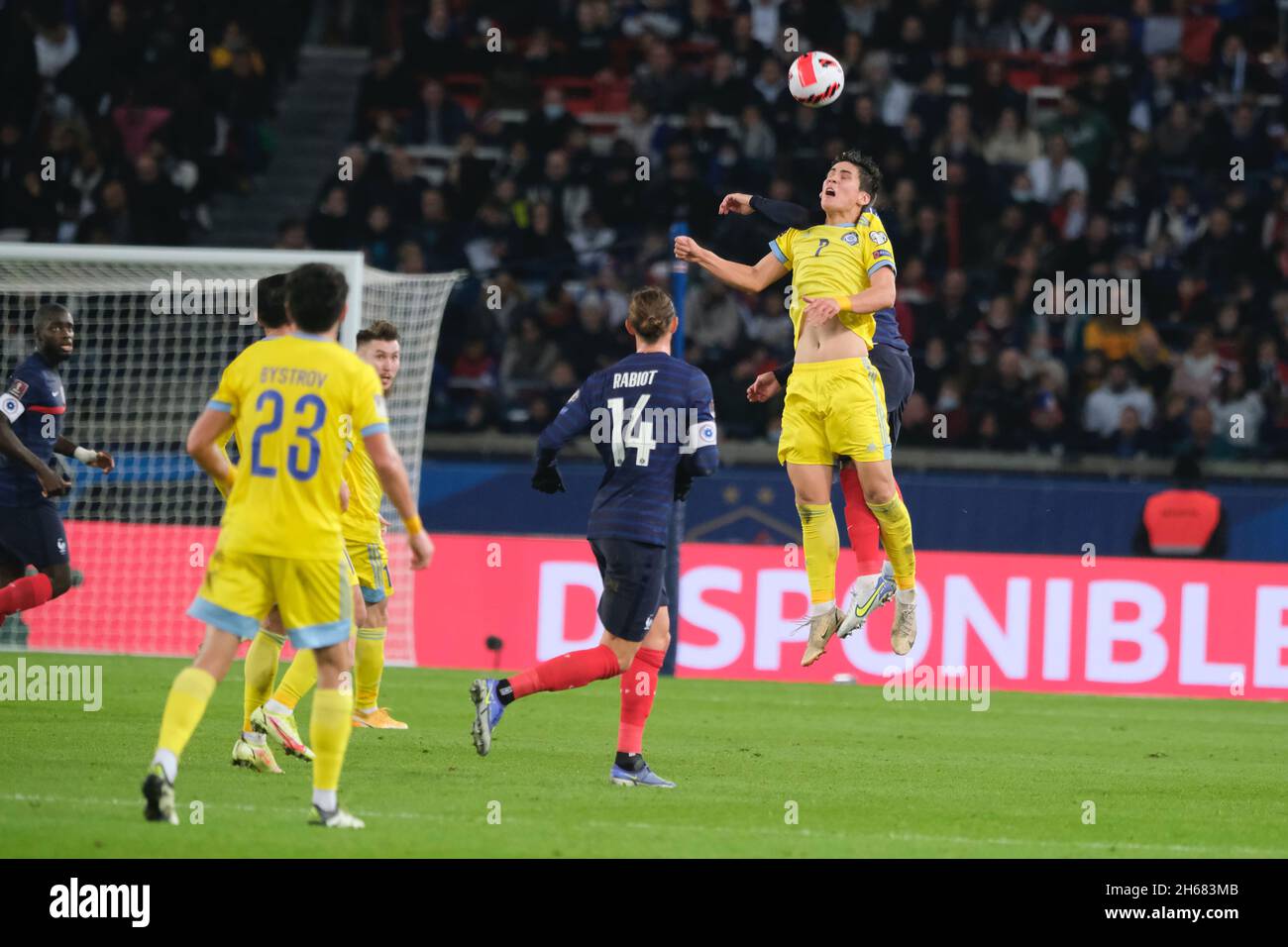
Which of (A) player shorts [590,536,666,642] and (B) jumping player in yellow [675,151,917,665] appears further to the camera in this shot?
(B) jumping player in yellow [675,151,917,665]

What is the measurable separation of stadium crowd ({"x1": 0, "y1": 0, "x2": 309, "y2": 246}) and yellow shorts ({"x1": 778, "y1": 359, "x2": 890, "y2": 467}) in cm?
1216

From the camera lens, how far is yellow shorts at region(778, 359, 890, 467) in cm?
1036

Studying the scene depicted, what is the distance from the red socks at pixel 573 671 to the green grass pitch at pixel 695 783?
469mm

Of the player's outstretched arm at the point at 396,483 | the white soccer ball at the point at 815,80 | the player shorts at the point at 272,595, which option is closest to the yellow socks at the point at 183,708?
the player shorts at the point at 272,595

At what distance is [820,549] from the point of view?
10703mm

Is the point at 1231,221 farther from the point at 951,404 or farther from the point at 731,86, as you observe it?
the point at 731,86

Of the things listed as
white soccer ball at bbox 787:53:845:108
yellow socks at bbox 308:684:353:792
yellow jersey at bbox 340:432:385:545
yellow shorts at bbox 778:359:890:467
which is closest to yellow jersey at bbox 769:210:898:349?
yellow shorts at bbox 778:359:890:467

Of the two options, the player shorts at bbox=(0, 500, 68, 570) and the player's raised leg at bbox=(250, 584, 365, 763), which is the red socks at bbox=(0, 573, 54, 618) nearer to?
the player shorts at bbox=(0, 500, 68, 570)

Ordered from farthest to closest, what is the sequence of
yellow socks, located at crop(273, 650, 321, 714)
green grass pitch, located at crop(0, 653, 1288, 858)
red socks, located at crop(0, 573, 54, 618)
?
red socks, located at crop(0, 573, 54, 618) < yellow socks, located at crop(273, 650, 321, 714) < green grass pitch, located at crop(0, 653, 1288, 858)

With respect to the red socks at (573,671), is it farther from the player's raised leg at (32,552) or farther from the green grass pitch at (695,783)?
the player's raised leg at (32,552)

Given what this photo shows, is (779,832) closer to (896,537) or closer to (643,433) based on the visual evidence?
(643,433)

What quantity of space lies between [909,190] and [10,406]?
10.7m

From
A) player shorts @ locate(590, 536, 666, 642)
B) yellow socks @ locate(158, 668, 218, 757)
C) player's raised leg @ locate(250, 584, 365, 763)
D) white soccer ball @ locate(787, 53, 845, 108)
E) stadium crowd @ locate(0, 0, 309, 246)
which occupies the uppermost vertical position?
stadium crowd @ locate(0, 0, 309, 246)

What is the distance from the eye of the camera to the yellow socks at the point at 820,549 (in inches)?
420
